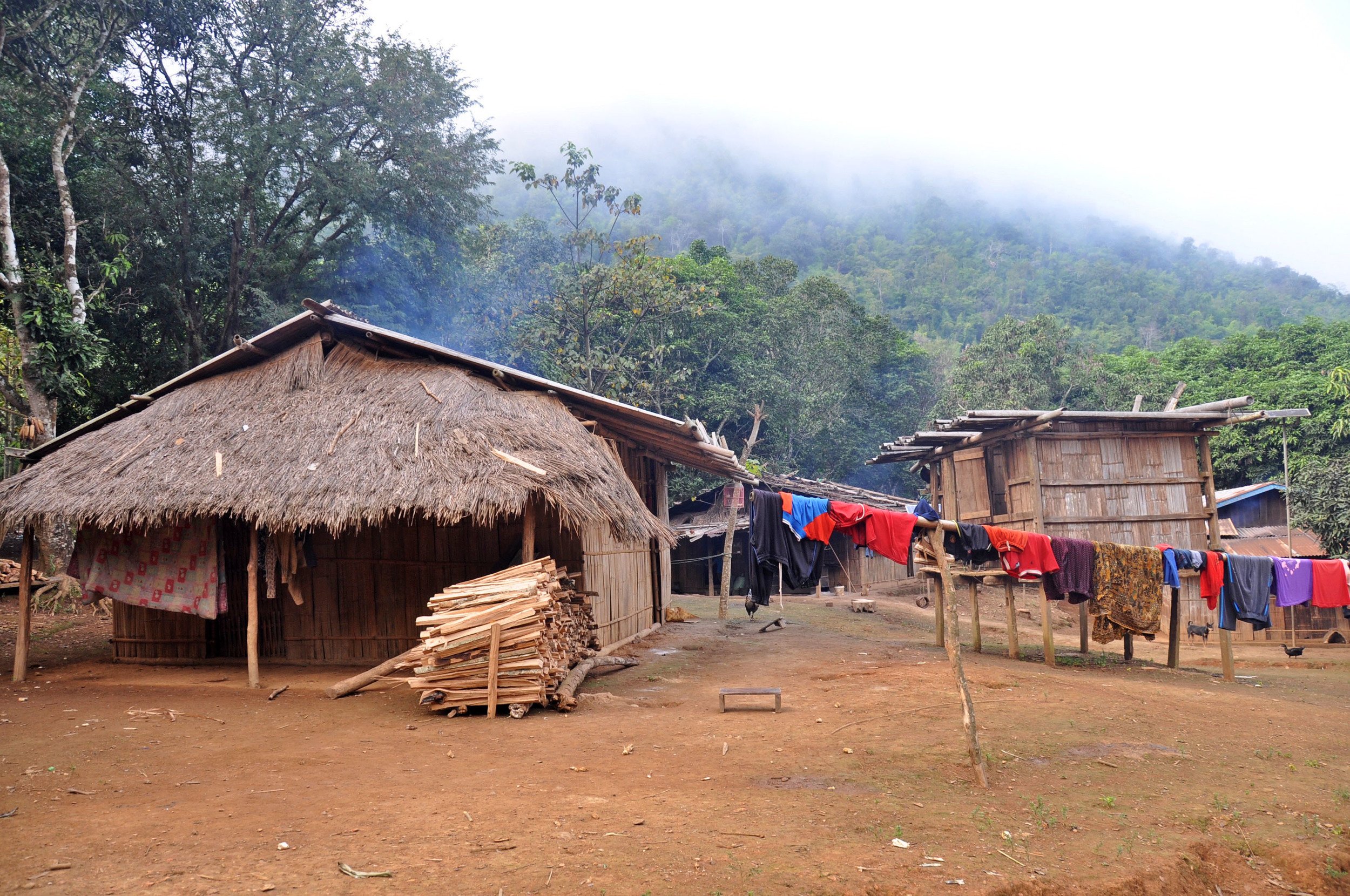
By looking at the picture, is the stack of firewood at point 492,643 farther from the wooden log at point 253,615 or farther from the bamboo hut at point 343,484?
the wooden log at point 253,615

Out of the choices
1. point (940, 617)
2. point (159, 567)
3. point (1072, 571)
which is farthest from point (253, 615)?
point (1072, 571)

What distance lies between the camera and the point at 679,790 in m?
5.98

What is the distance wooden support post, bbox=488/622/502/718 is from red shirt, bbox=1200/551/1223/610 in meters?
10.1

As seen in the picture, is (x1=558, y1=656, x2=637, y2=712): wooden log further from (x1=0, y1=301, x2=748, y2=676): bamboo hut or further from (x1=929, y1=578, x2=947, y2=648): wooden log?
(x1=929, y1=578, x2=947, y2=648): wooden log

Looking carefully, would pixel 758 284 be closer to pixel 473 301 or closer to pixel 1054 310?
pixel 473 301

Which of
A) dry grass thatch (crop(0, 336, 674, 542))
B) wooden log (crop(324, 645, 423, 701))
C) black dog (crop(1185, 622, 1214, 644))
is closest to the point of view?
dry grass thatch (crop(0, 336, 674, 542))

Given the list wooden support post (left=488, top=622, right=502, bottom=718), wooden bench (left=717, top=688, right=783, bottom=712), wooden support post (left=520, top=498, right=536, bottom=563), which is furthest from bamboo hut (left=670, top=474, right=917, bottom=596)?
wooden support post (left=488, top=622, right=502, bottom=718)

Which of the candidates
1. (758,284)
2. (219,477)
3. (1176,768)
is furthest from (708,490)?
(1176,768)

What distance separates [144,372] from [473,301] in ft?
34.3

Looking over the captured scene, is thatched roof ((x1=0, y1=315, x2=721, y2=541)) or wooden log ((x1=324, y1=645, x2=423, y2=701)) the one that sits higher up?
thatched roof ((x1=0, y1=315, x2=721, y2=541))

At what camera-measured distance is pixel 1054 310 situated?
60.0 meters

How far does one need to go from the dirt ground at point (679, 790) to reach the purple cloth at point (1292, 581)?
2.35m

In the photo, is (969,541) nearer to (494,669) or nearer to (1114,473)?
(494,669)

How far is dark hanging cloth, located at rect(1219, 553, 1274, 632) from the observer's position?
12234 mm
